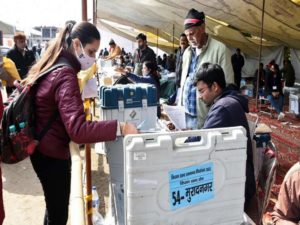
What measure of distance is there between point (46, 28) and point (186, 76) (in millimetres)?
33423

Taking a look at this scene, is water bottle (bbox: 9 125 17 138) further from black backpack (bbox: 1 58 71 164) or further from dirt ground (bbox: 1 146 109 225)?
dirt ground (bbox: 1 146 109 225)

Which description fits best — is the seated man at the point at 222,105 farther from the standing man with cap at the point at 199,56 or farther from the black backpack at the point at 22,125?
the black backpack at the point at 22,125

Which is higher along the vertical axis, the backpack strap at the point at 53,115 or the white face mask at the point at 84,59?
the white face mask at the point at 84,59

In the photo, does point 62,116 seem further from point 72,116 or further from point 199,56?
point 199,56

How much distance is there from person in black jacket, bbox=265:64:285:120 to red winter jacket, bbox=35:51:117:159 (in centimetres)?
675

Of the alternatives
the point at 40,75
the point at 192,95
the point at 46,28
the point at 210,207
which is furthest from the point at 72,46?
the point at 46,28

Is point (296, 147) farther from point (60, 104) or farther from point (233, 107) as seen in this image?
point (60, 104)

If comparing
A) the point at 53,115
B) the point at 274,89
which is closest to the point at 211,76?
the point at 53,115

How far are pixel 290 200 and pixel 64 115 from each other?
39.9 inches

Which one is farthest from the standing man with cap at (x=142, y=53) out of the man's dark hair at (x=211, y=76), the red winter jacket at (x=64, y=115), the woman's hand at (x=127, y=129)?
the woman's hand at (x=127, y=129)

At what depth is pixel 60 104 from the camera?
1.38 m

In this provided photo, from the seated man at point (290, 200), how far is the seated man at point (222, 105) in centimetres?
45

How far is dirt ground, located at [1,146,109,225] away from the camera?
284 centimetres

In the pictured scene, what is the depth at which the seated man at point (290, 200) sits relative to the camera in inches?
53.9
